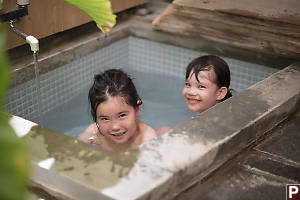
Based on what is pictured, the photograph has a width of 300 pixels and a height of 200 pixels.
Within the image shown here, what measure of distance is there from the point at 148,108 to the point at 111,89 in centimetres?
162

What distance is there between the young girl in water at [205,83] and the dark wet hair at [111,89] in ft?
1.56

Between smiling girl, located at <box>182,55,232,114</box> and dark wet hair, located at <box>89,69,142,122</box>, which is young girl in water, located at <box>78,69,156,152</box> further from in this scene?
smiling girl, located at <box>182,55,232,114</box>

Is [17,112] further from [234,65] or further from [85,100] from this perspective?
[234,65]

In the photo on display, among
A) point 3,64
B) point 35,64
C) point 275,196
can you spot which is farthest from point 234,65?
point 3,64

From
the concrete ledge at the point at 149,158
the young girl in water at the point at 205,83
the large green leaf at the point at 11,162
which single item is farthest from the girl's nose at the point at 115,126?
the large green leaf at the point at 11,162

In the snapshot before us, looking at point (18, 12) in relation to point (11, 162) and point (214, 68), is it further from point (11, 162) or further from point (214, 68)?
point (11, 162)

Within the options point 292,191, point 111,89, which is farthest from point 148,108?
point 292,191

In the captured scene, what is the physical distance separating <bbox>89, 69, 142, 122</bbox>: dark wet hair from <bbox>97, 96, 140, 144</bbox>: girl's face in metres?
0.03

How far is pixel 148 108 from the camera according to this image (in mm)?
4082

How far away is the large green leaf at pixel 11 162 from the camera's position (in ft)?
1.13

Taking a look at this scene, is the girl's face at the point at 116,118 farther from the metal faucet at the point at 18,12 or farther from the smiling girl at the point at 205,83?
the metal faucet at the point at 18,12

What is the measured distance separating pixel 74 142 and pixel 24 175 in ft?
4.85

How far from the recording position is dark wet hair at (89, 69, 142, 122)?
8.13 ft

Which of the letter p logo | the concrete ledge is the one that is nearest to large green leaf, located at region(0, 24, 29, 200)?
the concrete ledge
